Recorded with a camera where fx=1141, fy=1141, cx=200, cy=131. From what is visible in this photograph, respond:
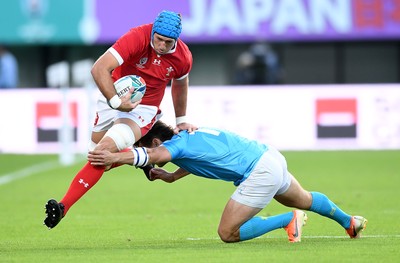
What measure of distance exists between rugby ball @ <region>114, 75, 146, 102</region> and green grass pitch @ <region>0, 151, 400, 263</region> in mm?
1348

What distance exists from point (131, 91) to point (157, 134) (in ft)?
1.56

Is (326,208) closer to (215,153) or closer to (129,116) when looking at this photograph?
(215,153)

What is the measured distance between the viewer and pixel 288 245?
9914 mm

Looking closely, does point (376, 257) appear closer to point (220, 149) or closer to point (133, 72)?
point (220, 149)

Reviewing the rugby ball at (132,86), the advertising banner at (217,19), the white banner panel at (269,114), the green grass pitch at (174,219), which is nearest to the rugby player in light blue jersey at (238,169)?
the green grass pitch at (174,219)

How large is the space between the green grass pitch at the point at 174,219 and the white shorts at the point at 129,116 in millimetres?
1070

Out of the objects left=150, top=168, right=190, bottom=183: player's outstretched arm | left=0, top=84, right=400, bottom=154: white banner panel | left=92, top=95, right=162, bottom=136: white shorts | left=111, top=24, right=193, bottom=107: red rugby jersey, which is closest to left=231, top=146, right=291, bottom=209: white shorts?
left=150, top=168, right=190, bottom=183: player's outstretched arm

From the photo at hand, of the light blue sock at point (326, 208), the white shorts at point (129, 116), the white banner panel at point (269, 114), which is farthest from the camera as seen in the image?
the white banner panel at point (269, 114)

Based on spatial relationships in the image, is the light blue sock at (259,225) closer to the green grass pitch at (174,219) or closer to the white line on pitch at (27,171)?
the green grass pitch at (174,219)

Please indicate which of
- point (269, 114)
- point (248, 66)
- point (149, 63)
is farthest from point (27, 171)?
point (149, 63)

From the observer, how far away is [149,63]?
10.9 meters

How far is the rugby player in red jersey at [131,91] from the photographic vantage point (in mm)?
10172

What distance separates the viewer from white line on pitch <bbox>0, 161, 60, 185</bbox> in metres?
18.4

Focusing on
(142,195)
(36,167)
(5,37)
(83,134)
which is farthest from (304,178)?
(5,37)
